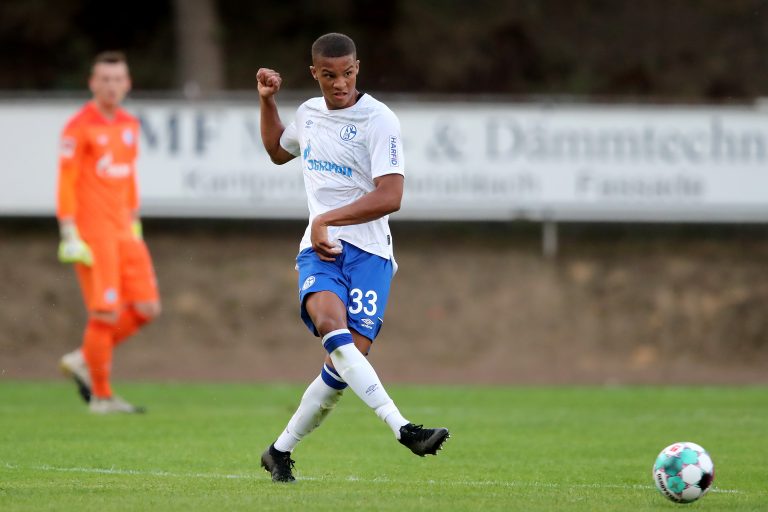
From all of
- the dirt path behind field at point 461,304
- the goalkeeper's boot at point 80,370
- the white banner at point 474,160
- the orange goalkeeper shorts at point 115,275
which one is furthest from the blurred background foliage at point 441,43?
the goalkeeper's boot at point 80,370

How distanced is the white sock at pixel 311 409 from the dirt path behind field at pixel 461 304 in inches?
502

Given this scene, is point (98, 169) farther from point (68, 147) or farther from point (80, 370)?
point (80, 370)

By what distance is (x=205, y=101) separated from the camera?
20266 millimetres

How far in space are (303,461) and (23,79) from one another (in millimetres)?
18729

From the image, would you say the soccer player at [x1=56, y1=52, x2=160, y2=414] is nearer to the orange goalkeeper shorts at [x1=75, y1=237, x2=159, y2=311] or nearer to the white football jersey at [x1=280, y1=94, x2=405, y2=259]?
the orange goalkeeper shorts at [x1=75, y1=237, x2=159, y2=311]

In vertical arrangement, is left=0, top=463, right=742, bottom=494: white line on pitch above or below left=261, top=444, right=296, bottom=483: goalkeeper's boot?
below

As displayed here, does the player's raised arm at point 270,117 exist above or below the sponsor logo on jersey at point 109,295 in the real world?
above

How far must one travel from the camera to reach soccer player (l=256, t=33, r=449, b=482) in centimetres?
737

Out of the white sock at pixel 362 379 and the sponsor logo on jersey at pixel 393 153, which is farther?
the sponsor logo on jersey at pixel 393 153


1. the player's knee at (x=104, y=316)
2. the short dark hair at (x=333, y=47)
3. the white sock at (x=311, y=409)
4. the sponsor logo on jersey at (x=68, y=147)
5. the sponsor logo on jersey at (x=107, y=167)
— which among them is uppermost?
the short dark hair at (x=333, y=47)

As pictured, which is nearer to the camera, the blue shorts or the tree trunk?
the blue shorts

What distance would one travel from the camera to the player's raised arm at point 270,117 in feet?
25.8

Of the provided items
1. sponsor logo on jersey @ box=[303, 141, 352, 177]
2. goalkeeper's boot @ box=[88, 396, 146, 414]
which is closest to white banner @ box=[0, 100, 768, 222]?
goalkeeper's boot @ box=[88, 396, 146, 414]

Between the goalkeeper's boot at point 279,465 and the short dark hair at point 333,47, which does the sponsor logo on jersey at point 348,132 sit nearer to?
the short dark hair at point 333,47
